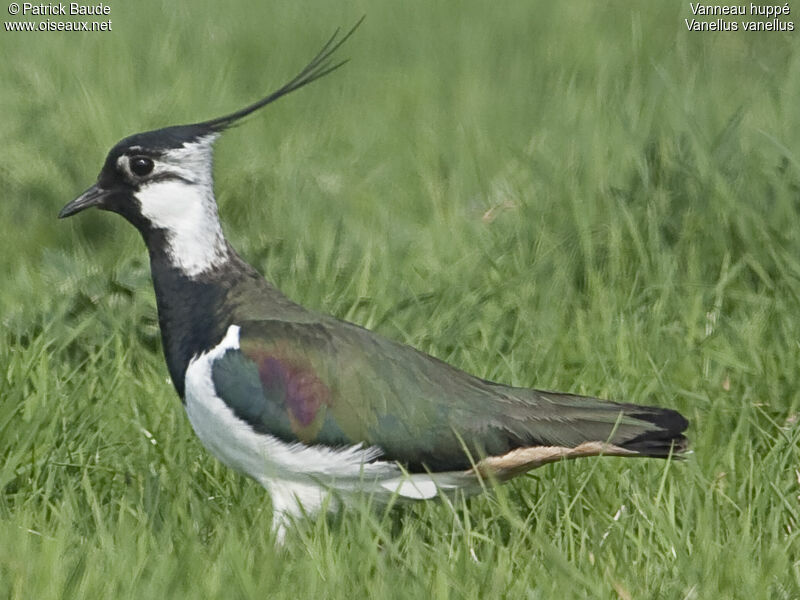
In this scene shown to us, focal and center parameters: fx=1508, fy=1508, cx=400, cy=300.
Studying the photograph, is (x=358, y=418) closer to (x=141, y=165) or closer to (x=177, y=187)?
(x=177, y=187)

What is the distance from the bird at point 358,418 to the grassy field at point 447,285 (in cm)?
13

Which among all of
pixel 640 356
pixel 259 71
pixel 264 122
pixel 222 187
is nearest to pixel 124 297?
pixel 222 187

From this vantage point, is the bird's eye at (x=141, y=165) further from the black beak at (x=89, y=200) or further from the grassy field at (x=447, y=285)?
the grassy field at (x=447, y=285)

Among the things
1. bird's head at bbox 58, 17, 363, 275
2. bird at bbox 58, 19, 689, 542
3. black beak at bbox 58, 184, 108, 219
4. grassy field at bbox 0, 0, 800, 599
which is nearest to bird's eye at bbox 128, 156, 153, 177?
bird's head at bbox 58, 17, 363, 275

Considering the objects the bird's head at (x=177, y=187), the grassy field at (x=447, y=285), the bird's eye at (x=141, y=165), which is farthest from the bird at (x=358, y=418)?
the bird's eye at (x=141, y=165)

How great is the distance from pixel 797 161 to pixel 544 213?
925 millimetres

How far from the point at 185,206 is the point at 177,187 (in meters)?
0.06

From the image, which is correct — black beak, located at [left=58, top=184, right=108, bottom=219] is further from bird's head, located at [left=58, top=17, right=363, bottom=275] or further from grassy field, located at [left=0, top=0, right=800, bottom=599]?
grassy field, located at [left=0, top=0, right=800, bottom=599]

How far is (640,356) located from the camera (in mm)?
4742

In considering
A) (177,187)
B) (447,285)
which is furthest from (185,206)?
(447,285)

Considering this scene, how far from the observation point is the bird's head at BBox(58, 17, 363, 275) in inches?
167

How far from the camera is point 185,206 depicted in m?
4.25

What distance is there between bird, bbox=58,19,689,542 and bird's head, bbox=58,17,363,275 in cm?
24

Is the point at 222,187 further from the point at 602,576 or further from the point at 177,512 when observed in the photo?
the point at 602,576
